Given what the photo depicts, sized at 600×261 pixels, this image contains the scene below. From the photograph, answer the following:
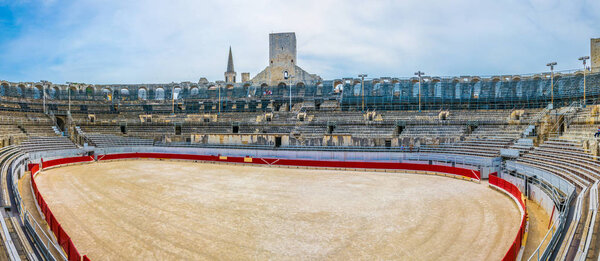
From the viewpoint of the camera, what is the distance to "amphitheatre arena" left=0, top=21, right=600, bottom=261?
38.8 ft

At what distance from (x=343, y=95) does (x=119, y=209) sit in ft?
144

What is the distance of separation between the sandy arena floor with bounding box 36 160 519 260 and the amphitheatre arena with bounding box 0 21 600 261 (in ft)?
0.34

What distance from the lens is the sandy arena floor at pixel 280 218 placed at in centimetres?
1162

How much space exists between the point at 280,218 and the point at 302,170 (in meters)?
17.3

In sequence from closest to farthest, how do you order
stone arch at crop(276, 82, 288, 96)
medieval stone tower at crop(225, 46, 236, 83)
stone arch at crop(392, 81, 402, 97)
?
stone arch at crop(392, 81, 402, 97) → stone arch at crop(276, 82, 288, 96) → medieval stone tower at crop(225, 46, 236, 83)

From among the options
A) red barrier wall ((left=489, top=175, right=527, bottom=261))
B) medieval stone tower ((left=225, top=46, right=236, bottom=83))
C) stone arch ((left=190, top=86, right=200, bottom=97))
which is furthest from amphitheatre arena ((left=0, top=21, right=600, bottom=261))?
medieval stone tower ((left=225, top=46, right=236, bottom=83))

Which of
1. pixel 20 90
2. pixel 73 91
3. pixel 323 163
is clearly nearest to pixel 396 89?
pixel 323 163

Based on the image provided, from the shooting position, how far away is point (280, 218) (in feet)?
50.5

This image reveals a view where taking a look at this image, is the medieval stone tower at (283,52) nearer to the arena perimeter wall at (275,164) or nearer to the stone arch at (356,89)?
the stone arch at (356,89)

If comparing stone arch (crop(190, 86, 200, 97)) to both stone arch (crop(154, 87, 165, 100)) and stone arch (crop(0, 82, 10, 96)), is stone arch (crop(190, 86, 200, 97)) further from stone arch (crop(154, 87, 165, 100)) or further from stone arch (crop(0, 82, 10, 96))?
stone arch (crop(0, 82, 10, 96))

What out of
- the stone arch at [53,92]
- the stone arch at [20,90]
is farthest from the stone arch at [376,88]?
the stone arch at [20,90]

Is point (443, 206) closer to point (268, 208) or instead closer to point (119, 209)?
point (268, 208)

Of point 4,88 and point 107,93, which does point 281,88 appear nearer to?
point 107,93

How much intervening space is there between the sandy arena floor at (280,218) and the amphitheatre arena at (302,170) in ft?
0.34
